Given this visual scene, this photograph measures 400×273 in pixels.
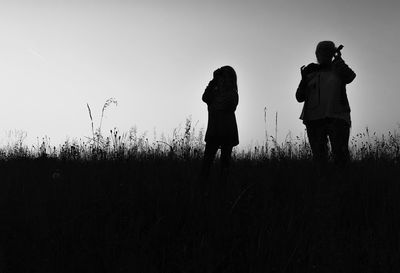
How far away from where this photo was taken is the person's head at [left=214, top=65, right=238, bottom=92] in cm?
488

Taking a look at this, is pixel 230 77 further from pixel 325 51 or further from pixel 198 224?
pixel 198 224

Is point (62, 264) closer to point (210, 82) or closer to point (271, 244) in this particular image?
point (271, 244)

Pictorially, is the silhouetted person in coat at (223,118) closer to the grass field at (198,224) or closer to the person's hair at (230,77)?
the person's hair at (230,77)

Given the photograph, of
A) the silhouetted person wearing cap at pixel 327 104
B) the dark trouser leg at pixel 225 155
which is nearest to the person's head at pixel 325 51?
the silhouetted person wearing cap at pixel 327 104

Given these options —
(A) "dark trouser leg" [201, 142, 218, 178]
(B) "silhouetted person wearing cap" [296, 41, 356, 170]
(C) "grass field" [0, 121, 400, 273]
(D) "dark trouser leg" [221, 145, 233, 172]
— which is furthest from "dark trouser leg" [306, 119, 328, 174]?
(A) "dark trouser leg" [201, 142, 218, 178]

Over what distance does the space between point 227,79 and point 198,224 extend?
233cm

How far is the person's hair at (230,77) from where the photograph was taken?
16.0 feet

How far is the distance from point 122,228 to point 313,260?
3.93 feet

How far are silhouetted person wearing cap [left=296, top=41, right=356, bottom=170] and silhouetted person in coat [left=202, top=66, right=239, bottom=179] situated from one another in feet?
2.36

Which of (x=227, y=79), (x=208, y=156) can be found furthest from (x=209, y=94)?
(x=208, y=156)

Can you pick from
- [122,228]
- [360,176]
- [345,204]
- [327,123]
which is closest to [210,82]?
[327,123]

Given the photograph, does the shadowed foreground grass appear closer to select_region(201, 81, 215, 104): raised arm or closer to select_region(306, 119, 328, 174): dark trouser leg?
select_region(306, 119, 328, 174): dark trouser leg

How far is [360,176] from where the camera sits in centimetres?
413

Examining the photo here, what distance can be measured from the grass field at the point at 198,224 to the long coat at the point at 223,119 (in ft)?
2.49
